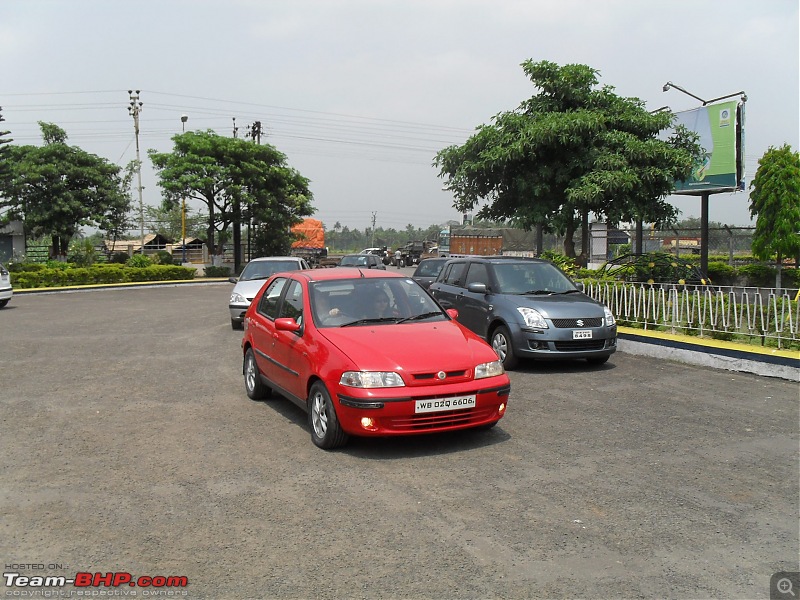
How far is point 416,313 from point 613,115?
12701mm

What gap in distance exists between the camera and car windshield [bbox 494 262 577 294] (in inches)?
438

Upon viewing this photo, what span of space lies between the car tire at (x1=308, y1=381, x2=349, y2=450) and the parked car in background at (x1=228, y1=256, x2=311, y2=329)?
8.61m

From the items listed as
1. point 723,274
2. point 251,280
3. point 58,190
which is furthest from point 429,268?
point 58,190

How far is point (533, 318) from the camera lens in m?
10.2

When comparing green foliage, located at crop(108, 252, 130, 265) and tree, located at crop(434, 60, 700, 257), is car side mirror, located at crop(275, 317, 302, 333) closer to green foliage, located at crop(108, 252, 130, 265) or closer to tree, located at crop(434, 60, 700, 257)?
tree, located at crop(434, 60, 700, 257)

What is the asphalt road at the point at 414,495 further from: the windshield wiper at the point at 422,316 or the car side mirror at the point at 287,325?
the windshield wiper at the point at 422,316

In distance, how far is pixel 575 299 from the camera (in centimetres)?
1075

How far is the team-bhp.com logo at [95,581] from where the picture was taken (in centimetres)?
378

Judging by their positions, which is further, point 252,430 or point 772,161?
point 772,161

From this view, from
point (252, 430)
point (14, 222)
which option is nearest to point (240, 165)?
point (14, 222)

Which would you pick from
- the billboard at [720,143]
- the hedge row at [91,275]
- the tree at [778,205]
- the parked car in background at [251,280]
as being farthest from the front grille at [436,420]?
the hedge row at [91,275]

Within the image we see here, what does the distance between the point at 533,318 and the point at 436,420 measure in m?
4.50

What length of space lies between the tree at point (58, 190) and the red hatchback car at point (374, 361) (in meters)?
41.4

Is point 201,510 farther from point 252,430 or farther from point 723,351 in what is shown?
point 723,351
